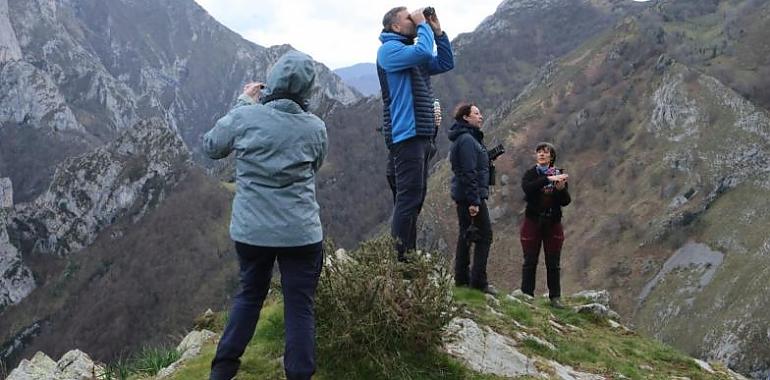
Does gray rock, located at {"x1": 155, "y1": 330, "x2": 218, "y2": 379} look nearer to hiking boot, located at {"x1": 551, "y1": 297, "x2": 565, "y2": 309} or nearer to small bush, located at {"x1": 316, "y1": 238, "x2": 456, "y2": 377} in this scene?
small bush, located at {"x1": 316, "y1": 238, "x2": 456, "y2": 377}

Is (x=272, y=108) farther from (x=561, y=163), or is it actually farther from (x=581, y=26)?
(x=581, y=26)

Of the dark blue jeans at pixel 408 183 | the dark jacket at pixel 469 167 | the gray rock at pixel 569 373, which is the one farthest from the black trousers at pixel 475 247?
the gray rock at pixel 569 373

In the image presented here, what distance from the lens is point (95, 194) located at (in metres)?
140

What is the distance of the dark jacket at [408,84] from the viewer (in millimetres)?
6477

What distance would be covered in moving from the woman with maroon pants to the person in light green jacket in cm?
492

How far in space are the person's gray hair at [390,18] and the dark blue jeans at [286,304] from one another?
3.14m

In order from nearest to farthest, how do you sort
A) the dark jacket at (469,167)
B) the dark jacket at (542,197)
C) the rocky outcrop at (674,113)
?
1. the dark jacket at (469,167)
2. the dark jacket at (542,197)
3. the rocky outcrop at (674,113)

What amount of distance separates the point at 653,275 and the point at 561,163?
2820cm

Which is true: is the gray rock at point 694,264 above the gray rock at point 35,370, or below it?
below

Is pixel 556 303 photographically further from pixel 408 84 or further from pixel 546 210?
pixel 408 84

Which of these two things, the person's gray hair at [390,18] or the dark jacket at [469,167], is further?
the dark jacket at [469,167]

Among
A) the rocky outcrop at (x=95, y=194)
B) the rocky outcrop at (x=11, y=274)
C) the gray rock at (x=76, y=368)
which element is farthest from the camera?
the rocky outcrop at (x=95, y=194)

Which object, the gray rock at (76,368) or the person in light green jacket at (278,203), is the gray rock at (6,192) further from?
the person in light green jacket at (278,203)

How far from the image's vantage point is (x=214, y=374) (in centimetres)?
447
